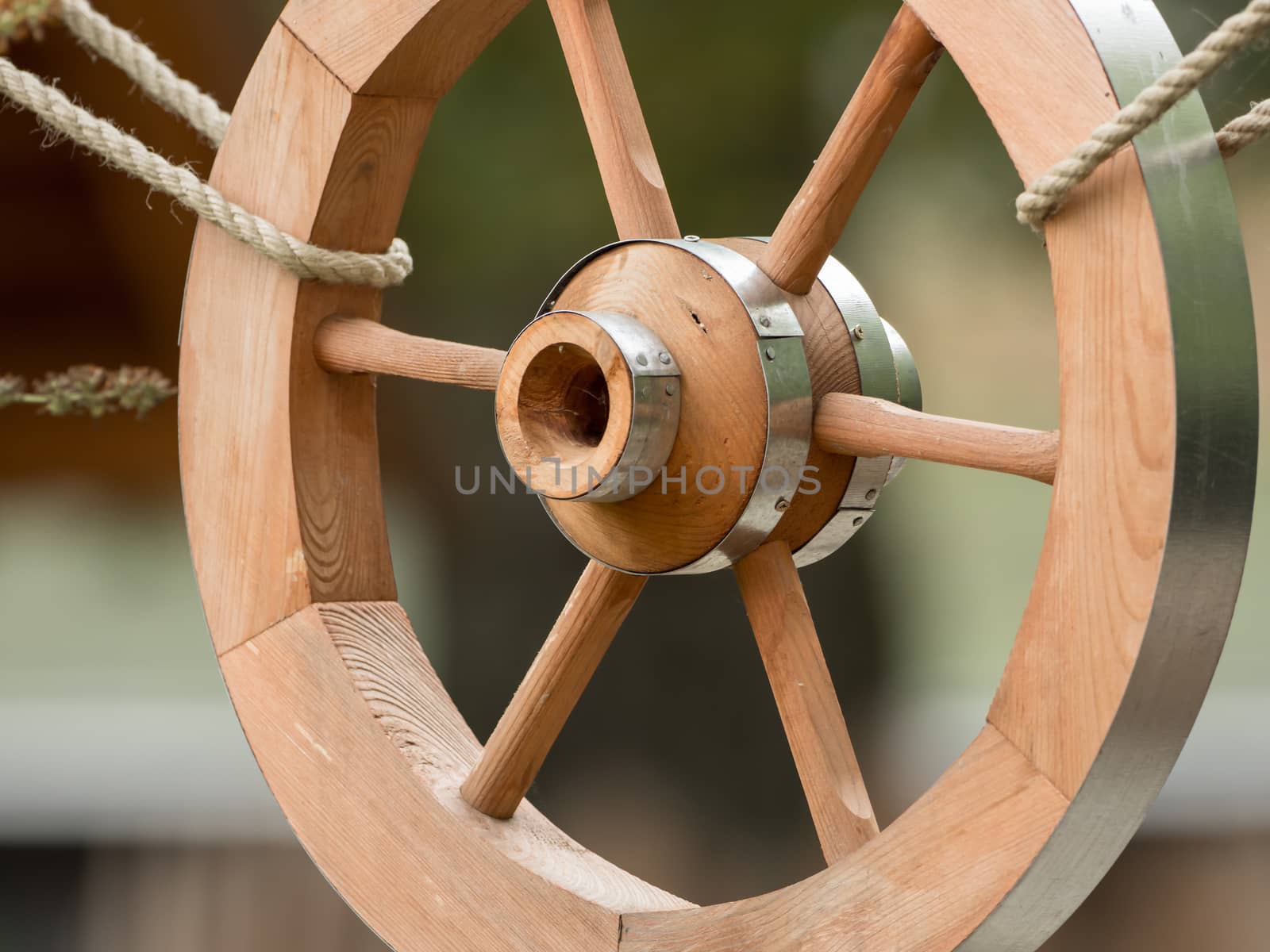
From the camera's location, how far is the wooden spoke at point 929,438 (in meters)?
0.54

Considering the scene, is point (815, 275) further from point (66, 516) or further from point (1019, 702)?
point (66, 516)

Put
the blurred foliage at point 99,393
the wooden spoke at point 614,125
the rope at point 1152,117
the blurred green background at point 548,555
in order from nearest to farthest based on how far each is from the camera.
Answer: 1. the rope at point 1152,117
2. the wooden spoke at point 614,125
3. the blurred foliage at point 99,393
4. the blurred green background at point 548,555

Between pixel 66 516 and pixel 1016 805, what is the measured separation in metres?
1.30

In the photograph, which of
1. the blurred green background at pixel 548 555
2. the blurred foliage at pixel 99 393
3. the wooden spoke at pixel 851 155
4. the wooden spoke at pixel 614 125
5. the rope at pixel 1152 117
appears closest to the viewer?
the rope at pixel 1152 117

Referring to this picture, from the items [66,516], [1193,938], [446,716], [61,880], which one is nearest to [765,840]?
[1193,938]

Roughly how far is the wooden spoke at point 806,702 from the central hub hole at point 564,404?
11 centimetres

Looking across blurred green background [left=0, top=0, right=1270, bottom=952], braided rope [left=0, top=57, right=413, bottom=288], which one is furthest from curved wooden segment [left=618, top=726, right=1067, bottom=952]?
blurred green background [left=0, top=0, right=1270, bottom=952]

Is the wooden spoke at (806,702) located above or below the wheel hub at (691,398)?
below

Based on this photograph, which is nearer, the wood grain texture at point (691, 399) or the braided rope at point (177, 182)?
the wood grain texture at point (691, 399)

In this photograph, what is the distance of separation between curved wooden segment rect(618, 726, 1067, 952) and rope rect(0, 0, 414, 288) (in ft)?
1.46

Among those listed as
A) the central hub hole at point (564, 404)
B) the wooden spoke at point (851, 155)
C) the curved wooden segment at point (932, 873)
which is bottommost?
the curved wooden segment at point (932, 873)

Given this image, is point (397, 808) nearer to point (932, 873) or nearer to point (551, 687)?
point (551, 687)

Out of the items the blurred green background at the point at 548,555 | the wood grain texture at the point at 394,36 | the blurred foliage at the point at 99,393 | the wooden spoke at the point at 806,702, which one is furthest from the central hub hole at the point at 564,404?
the blurred green background at the point at 548,555

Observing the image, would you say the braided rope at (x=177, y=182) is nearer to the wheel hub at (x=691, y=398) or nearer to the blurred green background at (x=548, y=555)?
the wheel hub at (x=691, y=398)
